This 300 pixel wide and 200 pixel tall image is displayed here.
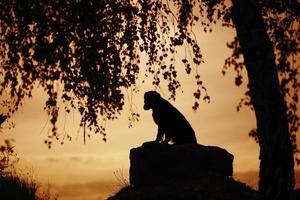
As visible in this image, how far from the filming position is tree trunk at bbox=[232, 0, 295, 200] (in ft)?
31.4

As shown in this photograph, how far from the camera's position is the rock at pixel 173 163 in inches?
557

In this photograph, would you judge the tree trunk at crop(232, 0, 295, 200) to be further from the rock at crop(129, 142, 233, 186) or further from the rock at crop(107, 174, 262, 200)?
the rock at crop(129, 142, 233, 186)

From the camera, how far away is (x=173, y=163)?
14.2 m

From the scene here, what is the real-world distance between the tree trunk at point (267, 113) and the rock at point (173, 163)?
14.6 ft

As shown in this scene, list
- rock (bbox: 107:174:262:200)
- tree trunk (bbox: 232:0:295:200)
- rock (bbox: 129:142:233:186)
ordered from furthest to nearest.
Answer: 1. rock (bbox: 129:142:233:186)
2. rock (bbox: 107:174:262:200)
3. tree trunk (bbox: 232:0:295:200)

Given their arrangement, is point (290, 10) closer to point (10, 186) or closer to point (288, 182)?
point (288, 182)

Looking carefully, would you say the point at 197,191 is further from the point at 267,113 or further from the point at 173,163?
the point at 267,113

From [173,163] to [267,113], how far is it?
5.02 meters

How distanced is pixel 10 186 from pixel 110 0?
8.51 m

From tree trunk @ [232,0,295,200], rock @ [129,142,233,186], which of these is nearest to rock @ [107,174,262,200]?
rock @ [129,142,233,186]

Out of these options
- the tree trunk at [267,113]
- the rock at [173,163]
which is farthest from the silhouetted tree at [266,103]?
the rock at [173,163]

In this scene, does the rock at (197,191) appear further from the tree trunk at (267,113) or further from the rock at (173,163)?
the tree trunk at (267,113)

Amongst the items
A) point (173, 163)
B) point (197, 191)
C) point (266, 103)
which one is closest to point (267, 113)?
point (266, 103)

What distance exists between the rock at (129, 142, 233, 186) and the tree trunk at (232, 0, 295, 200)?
4.44m
